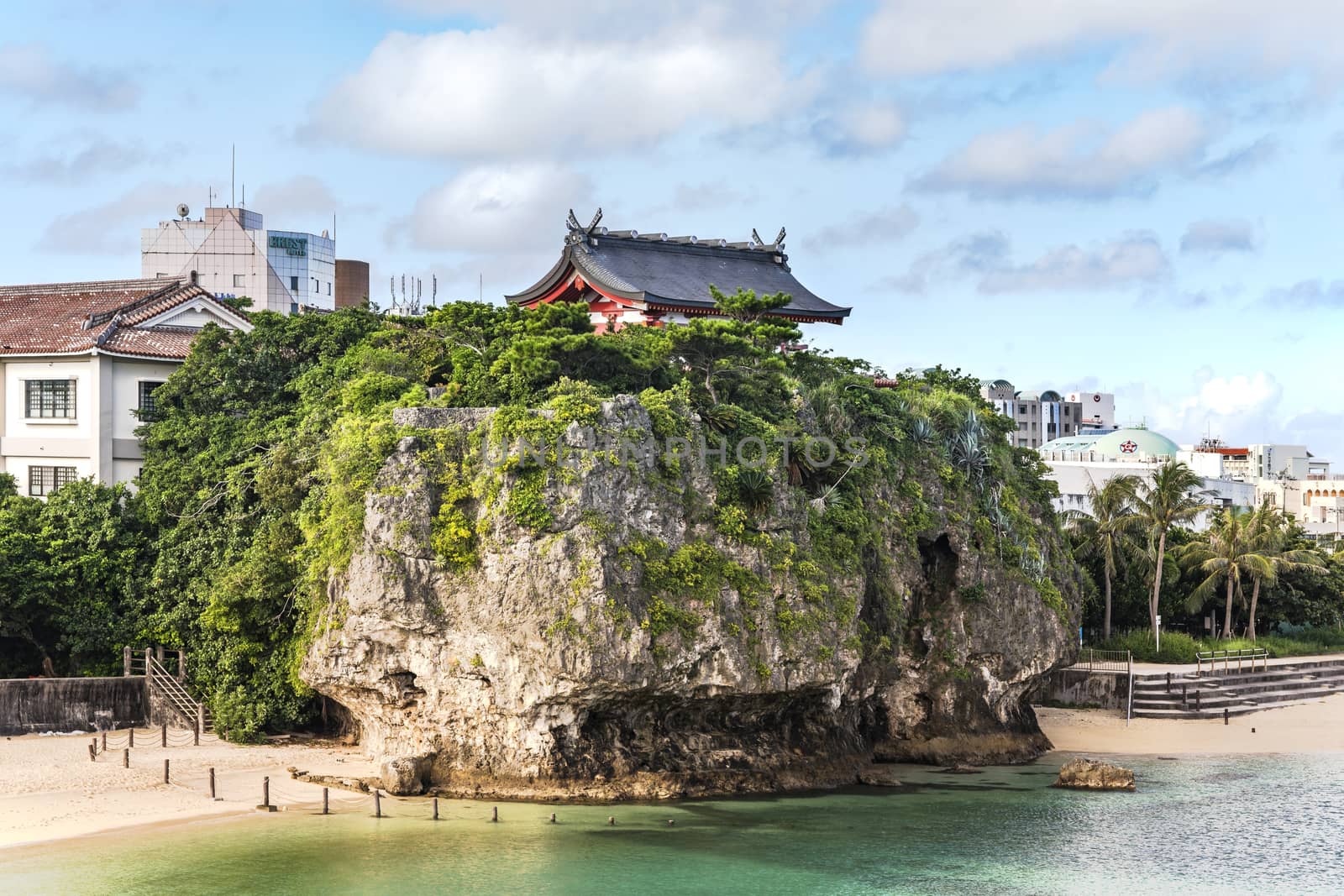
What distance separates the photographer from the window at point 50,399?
1689 inches

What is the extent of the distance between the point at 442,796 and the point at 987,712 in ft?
51.8

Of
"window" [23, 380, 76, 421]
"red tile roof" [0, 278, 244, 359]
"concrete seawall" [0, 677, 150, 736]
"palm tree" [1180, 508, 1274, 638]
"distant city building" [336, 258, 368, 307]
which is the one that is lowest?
"concrete seawall" [0, 677, 150, 736]

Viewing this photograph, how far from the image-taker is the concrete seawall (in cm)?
3684

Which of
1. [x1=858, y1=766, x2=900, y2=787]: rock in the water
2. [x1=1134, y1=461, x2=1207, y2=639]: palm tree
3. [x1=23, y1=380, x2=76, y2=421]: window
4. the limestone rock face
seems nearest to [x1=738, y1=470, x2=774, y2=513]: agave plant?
the limestone rock face

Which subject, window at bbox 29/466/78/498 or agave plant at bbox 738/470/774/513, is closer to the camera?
agave plant at bbox 738/470/774/513

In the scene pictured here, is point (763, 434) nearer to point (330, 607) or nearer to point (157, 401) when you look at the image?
point (330, 607)

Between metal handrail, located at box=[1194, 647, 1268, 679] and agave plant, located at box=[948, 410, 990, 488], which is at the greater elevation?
agave plant, located at box=[948, 410, 990, 488]

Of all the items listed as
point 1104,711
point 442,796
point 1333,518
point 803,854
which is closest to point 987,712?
point 1104,711

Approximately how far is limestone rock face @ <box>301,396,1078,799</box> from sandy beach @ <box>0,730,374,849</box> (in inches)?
75.0

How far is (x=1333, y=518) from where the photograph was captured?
319 feet

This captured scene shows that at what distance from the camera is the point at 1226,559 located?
5862 centimetres

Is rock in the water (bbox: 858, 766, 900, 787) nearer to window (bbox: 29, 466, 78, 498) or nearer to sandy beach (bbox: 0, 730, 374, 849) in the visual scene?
sandy beach (bbox: 0, 730, 374, 849)

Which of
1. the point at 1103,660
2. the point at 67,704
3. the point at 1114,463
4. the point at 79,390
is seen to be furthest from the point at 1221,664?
the point at 79,390

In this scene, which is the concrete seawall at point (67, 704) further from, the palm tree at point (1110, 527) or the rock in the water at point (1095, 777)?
the palm tree at point (1110, 527)
